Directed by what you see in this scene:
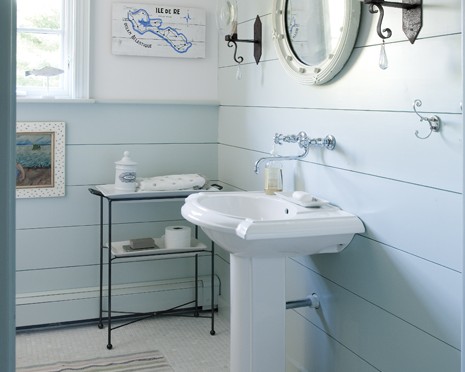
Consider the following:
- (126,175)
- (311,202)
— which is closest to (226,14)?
(126,175)

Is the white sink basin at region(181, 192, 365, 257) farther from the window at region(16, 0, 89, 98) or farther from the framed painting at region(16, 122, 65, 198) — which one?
the window at region(16, 0, 89, 98)

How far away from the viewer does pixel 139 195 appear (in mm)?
3023

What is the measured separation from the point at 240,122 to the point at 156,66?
1.86 feet

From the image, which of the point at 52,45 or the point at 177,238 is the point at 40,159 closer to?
the point at 52,45

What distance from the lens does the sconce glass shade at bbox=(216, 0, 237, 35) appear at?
2.75 m

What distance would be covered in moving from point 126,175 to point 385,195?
1467 millimetres

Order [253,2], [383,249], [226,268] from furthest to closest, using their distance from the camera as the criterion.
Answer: [226,268] < [253,2] < [383,249]

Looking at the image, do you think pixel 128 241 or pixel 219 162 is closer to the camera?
pixel 128 241

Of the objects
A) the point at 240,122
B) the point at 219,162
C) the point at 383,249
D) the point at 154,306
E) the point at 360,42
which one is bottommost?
the point at 154,306

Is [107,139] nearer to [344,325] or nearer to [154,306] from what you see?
[154,306]

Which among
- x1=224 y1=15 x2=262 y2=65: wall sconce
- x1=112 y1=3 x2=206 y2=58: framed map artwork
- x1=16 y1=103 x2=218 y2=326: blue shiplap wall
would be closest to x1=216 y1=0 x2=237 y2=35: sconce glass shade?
x1=224 y1=15 x2=262 y2=65: wall sconce

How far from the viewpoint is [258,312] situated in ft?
7.16

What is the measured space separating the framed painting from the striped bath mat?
2.79 feet

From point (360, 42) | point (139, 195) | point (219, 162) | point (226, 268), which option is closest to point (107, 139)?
point (139, 195)
